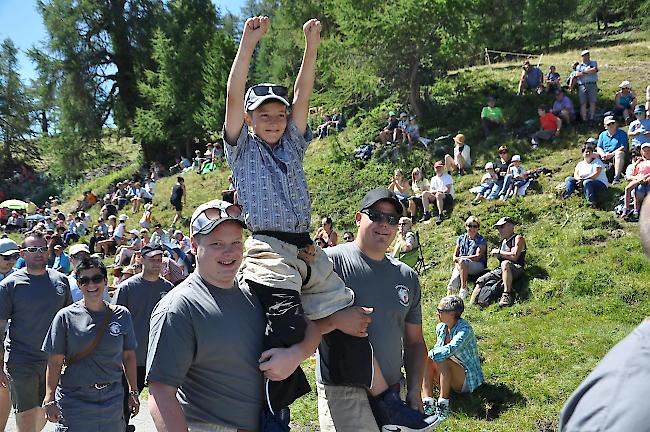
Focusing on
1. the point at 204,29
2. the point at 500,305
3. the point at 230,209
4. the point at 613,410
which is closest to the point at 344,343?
the point at 230,209

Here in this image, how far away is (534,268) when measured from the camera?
1088 cm

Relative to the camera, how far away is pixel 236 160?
Result: 355 centimetres

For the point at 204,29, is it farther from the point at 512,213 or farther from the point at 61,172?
the point at 512,213

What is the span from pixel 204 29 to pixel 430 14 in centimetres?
2019

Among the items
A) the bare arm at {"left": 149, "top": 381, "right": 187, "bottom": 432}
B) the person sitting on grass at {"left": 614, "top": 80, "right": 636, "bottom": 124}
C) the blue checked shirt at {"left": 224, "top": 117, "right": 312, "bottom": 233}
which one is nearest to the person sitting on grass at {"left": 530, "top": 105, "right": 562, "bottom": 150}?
the person sitting on grass at {"left": 614, "top": 80, "right": 636, "bottom": 124}

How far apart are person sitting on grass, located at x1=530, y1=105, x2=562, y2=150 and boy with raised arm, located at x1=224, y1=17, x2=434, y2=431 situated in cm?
1419

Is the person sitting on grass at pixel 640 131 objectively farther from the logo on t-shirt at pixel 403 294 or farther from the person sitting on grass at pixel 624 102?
the logo on t-shirt at pixel 403 294

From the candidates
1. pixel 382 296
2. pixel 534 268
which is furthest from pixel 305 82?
pixel 534 268

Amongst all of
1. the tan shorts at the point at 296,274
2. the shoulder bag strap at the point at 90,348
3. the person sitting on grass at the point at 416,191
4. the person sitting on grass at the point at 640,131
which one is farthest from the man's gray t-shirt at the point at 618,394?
the person sitting on grass at the point at 416,191

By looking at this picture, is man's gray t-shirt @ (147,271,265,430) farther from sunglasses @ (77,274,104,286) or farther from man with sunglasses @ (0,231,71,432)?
man with sunglasses @ (0,231,71,432)

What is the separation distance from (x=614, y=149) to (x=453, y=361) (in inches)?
319

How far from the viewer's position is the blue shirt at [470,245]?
439 inches

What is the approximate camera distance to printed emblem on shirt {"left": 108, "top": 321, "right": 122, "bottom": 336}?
16.8ft

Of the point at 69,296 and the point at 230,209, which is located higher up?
the point at 230,209
